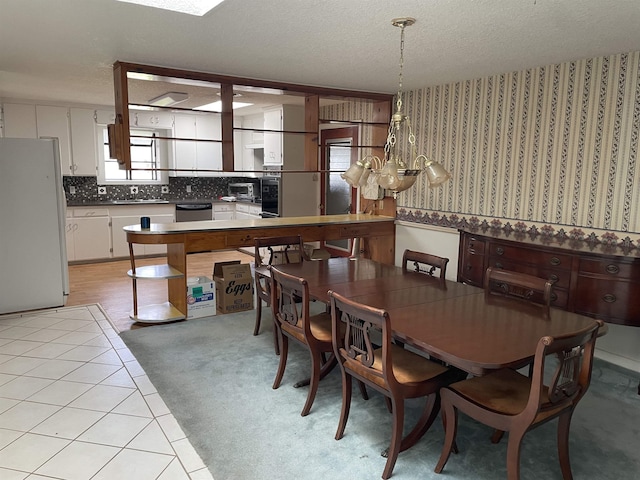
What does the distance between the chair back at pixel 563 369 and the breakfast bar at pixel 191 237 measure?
3011 millimetres

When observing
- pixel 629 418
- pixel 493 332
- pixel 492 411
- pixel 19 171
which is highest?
pixel 19 171

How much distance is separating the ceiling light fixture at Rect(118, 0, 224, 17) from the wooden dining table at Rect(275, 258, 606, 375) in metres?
1.69

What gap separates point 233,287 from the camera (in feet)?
14.9

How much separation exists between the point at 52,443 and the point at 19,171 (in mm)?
2887

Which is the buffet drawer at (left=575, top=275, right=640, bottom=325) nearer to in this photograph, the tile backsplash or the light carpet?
the light carpet

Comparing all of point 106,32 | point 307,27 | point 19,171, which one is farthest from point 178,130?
point 307,27

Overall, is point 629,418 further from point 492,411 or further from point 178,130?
point 178,130

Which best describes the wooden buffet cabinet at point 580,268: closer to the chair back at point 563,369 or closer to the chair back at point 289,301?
the chair back at point 563,369

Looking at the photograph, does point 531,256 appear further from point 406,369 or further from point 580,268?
point 406,369

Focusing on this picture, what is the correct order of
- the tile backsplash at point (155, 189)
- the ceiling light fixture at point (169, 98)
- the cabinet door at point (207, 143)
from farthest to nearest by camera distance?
the cabinet door at point (207, 143) → the tile backsplash at point (155, 189) → the ceiling light fixture at point (169, 98)

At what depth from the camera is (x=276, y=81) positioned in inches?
178

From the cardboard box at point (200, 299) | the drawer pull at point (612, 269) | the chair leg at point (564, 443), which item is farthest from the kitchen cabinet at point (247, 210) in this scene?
the chair leg at point (564, 443)

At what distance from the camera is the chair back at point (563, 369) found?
1.73m

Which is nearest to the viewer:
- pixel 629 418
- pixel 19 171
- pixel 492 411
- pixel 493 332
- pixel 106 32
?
pixel 492 411
